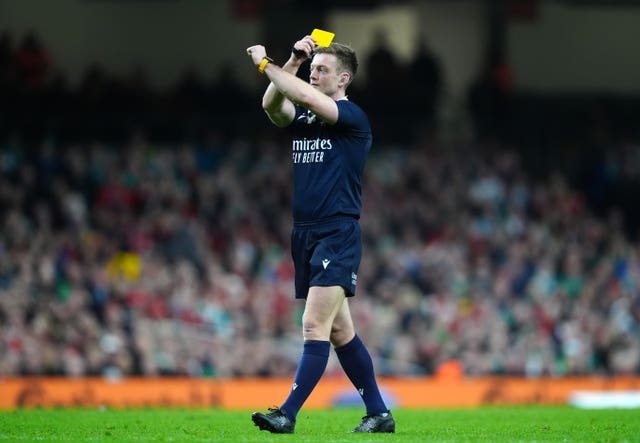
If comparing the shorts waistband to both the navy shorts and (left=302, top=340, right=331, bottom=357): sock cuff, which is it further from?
(left=302, top=340, right=331, bottom=357): sock cuff

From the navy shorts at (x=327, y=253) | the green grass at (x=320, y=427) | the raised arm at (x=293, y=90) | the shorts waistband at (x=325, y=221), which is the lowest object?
the green grass at (x=320, y=427)

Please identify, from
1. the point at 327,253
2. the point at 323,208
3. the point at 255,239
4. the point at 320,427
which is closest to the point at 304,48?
the point at 323,208

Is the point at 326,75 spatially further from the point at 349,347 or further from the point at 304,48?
the point at 349,347

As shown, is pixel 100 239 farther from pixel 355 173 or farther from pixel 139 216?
pixel 355 173

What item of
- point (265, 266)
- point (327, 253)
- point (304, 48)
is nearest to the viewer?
point (304, 48)

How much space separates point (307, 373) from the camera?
7930mm

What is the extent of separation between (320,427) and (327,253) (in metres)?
1.44

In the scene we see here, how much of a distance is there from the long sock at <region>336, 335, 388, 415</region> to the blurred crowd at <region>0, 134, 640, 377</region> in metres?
8.69

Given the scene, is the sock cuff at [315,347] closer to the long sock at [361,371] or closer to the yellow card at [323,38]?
the long sock at [361,371]

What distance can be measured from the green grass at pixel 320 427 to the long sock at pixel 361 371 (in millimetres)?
247

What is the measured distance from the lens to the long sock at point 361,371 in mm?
8320

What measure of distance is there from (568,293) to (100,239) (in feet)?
25.7

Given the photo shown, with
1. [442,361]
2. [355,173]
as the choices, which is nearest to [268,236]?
[442,361]

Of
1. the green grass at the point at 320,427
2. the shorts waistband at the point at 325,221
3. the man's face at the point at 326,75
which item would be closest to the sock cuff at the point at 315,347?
the green grass at the point at 320,427
